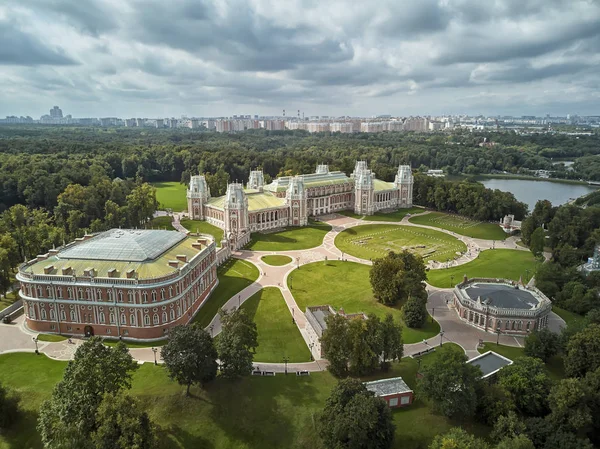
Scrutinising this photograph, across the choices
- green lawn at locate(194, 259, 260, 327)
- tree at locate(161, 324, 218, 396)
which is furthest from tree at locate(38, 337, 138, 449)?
green lawn at locate(194, 259, 260, 327)

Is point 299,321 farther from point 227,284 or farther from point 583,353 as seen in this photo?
point 583,353

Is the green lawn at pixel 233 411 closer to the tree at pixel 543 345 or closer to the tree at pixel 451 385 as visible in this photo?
the tree at pixel 451 385

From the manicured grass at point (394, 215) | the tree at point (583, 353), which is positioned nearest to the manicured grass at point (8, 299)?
the tree at point (583, 353)

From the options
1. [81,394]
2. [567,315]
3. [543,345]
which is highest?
[81,394]

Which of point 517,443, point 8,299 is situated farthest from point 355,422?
point 8,299

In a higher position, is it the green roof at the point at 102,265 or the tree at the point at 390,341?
the green roof at the point at 102,265
